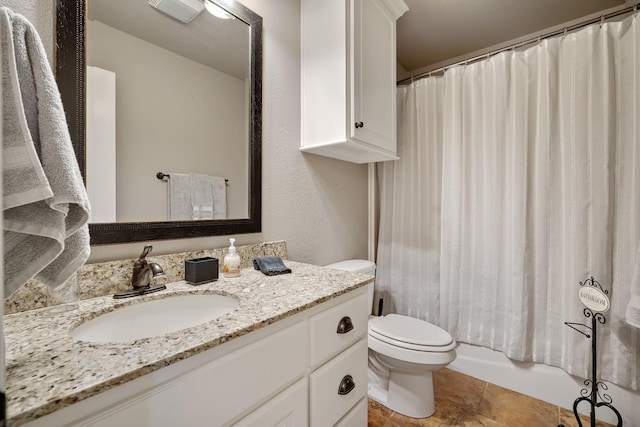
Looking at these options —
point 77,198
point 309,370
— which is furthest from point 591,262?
point 77,198

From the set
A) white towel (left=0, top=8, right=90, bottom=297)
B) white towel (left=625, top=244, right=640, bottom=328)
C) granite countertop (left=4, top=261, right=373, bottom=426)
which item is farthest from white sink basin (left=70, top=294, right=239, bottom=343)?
white towel (left=625, top=244, right=640, bottom=328)

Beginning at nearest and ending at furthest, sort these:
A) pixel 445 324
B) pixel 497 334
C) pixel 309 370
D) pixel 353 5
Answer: pixel 309 370, pixel 353 5, pixel 497 334, pixel 445 324

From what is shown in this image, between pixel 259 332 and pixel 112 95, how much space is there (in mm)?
891

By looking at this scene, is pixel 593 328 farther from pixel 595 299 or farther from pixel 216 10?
pixel 216 10

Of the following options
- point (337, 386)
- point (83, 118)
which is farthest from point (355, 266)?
point (83, 118)

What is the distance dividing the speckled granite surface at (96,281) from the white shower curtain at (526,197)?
142cm

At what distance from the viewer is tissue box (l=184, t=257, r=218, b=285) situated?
941 millimetres

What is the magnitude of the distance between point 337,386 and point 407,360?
0.60m

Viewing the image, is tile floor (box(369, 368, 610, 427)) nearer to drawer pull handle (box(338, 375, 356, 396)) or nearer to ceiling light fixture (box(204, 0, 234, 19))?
drawer pull handle (box(338, 375, 356, 396))

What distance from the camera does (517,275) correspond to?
1.59m

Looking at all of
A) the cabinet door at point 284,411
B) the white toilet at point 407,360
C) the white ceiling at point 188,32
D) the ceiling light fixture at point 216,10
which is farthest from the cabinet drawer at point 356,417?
the ceiling light fixture at point 216,10

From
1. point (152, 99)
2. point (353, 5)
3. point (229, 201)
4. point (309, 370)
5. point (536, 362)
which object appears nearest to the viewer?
point (309, 370)

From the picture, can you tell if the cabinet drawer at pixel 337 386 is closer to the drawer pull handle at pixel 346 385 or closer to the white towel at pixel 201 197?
the drawer pull handle at pixel 346 385

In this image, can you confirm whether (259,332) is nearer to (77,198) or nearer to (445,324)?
(77,198)
